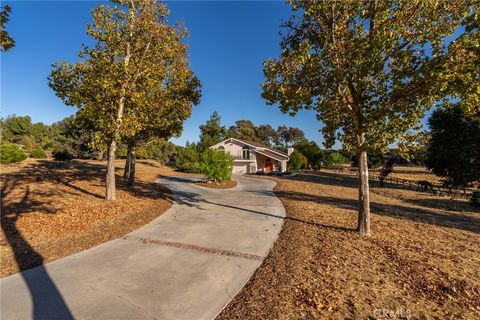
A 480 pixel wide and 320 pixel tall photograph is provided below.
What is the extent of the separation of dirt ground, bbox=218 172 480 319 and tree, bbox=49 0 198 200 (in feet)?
29.8

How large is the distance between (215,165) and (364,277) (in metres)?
17.9

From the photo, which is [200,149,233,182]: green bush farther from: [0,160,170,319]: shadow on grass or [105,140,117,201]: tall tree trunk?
[105,140,117,201]: tall tree trunk

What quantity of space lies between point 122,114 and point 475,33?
12.8 metres

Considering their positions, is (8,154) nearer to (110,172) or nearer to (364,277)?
(110,172)

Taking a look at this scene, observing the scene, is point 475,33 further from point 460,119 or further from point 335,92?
point 460,119

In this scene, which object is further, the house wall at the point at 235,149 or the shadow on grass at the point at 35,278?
the house wall at the point at 235,149

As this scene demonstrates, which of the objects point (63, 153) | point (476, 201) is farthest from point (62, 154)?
point (476, 201)

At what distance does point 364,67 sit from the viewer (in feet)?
23.2

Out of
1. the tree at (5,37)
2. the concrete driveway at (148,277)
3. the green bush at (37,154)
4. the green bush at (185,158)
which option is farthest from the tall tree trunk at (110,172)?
the green bush at (37,154)

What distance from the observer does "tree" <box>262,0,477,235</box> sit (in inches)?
254

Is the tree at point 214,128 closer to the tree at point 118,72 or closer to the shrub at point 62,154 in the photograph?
the shrub at point 62,154

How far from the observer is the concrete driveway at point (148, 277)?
170 inches

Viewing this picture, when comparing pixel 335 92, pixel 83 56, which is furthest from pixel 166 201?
pixel 335 92

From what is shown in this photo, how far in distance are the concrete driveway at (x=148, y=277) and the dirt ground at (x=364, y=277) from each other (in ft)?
1.90
